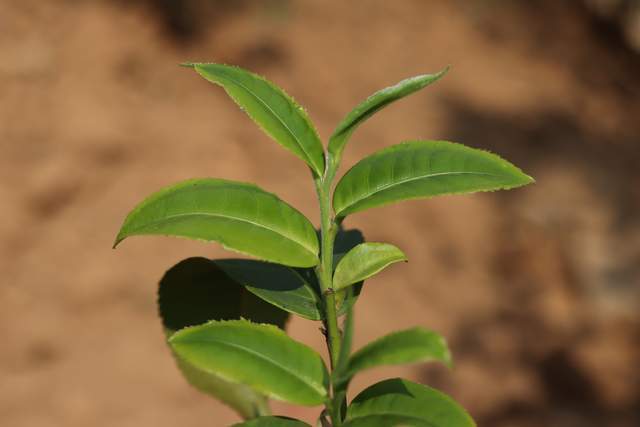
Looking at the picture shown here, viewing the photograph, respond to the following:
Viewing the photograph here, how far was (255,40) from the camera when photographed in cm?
551

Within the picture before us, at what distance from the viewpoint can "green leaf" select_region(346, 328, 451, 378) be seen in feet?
2.38

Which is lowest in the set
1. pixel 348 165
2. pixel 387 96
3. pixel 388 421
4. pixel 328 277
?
pixel 388 421

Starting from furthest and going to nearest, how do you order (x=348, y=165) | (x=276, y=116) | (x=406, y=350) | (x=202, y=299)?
(x=348, y=165), (x=202, y=299), (x=276, y=116), (x=406, y=350)

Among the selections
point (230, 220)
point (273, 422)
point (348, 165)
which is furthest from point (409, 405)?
point (348, 165)

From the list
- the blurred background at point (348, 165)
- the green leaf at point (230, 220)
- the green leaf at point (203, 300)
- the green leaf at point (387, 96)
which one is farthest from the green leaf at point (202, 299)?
the blurred background at point (348, 165)

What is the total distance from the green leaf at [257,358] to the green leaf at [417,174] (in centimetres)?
14

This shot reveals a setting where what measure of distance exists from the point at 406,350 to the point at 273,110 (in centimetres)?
32

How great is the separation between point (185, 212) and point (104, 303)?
3.55m

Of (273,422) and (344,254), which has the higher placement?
(344,254)

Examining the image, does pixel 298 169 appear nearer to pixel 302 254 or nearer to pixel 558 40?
pixel 558 40

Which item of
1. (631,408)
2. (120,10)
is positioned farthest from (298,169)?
(631,408)

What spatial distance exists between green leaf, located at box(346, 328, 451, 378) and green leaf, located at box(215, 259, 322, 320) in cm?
16

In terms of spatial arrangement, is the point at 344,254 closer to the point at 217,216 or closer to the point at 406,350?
the point at 217,216

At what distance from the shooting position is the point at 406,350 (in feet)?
2.45
